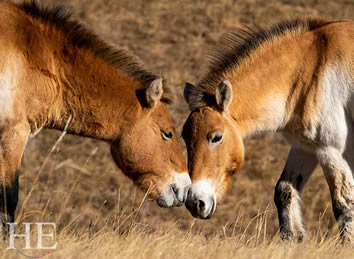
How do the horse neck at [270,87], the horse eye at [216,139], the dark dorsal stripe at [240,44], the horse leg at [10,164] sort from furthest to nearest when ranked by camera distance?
the dark dorsal stripe at [240,44] → the horse neck at [270,87] → the horse eye at [216,139] → the horse leg at [10,164]

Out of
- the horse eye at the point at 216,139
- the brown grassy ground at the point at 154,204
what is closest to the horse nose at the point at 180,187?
the brown grassy ground at the point at 154,204

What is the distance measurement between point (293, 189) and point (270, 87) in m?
1.25

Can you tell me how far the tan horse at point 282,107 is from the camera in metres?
8.39

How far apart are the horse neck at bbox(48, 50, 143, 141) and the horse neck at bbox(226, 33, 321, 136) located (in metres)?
1.29

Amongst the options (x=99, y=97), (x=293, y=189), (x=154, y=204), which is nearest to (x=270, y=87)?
(x=293, y=189)

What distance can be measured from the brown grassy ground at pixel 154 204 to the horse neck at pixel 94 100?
53 centimetres

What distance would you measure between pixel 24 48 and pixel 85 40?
695 millimetres

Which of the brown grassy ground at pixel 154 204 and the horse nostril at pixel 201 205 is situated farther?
the horse nostril at pixel 201 205

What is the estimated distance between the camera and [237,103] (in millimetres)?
8688

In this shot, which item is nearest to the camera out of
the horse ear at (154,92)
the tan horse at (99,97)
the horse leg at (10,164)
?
the horse leg at (10,164)

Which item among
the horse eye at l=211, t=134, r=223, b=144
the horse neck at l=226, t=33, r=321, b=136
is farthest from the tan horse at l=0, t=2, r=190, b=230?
the horse neck at l=226, t=33, r=321, b=136

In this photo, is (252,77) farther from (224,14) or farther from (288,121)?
(224,14)

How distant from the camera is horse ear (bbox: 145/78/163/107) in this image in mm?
7898

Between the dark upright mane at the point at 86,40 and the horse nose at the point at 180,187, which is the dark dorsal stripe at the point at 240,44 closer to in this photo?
the dark upright mane at the point at 86,40
